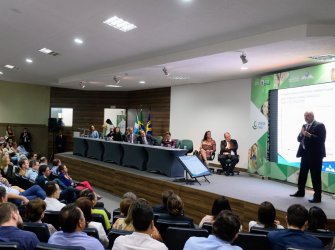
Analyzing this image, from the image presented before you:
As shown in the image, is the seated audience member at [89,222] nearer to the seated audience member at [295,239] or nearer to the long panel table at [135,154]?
the seated audience member at [295,239]

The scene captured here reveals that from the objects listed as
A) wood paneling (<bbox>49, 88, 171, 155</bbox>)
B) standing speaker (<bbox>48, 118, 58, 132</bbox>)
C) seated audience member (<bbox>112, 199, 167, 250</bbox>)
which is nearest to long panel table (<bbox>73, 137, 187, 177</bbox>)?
standing speaker (<bbox>48, 118, 58, 132</bbox>)

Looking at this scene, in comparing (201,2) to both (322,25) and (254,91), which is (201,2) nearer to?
(322,25)

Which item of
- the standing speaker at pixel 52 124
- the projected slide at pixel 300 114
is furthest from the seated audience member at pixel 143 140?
the standing speaker at pixel 52 124

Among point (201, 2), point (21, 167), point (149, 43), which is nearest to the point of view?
point (201, 2)

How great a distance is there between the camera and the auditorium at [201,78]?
4969 millimetres

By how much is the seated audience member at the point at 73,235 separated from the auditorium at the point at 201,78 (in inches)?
34.6

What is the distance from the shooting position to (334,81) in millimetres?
6160

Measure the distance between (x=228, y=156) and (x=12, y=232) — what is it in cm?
681

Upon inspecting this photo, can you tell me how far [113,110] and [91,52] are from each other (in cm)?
713

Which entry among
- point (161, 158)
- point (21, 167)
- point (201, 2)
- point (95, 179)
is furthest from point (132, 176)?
point (201, 2)

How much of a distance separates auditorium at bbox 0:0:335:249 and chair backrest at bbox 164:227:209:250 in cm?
41

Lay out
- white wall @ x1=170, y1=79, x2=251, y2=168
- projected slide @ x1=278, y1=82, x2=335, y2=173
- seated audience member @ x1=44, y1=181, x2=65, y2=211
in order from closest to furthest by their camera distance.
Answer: seated audience member @ x1=44, y1=181, x2=65, y2=211
projected slide @ x1=278, y1=82, x2=335, y2=173
white wall @ x1=170, y1=79, x2=251, y2=168

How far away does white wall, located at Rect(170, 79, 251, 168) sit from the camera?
965 cm

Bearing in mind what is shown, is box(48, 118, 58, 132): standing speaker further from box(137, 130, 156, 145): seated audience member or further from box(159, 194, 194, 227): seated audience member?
box(159, 194, 194, 227): seated audience member
